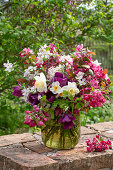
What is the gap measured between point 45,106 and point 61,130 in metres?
0.25

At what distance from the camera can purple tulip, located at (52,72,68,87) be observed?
180 centimetres

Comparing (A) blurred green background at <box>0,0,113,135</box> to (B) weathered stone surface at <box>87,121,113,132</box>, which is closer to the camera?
(B) weathered stone surface at <box>87,121,113,132</box>

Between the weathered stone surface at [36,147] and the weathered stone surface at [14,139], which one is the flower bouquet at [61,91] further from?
the weathered stone surface at [14,139]

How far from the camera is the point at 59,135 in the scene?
1.91 m

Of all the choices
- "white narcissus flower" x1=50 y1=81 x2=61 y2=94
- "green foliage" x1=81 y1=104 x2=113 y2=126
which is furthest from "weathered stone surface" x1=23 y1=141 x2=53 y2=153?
"green foliage" x1=81 y1=104 x2=113 y2=126

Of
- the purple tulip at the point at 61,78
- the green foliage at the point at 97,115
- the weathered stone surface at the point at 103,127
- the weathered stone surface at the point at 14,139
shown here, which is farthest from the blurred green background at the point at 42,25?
the purple tulip at the point at 61,78

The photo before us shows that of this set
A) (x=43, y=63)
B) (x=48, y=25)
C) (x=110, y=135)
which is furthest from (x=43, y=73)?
(x=48, y=25)

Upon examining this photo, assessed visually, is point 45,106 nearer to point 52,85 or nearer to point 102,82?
point 52,85

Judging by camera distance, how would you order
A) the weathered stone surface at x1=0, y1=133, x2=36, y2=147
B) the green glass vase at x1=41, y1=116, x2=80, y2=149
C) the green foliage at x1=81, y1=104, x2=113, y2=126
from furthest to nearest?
the green foliage at x1=81, y1=104, x2=113, y2=126 → the weathered stone surface at x1=0, y1=133, x2=36, y2=147 → the green glass vase at x1=41, y1=116, x2=80, y2=149

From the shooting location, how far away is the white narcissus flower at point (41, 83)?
1.73 meters

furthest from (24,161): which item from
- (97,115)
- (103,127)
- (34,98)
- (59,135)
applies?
(97,115)

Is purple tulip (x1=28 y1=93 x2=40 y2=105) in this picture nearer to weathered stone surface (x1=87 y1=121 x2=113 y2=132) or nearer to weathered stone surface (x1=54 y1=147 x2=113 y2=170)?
weathered stone surface (x1=54 y1=147 x2=113 y2=170)

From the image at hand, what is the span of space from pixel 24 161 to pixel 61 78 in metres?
0.62

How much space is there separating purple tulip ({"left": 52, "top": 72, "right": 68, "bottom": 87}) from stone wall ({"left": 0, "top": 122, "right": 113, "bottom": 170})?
20.9 inches
